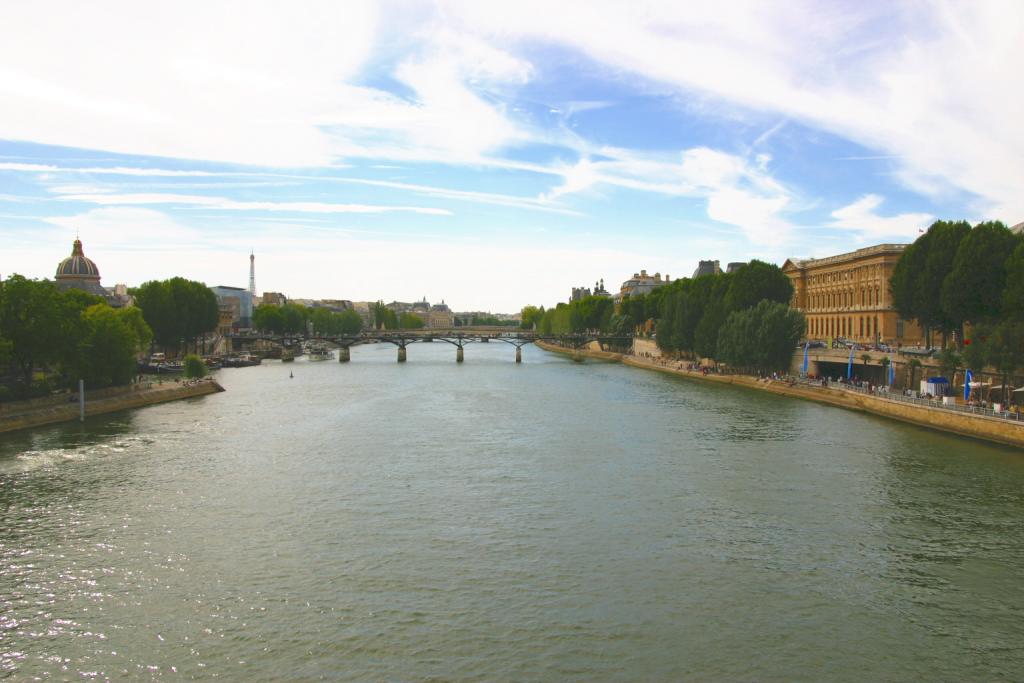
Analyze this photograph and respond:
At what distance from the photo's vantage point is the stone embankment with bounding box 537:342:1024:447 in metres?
42.7

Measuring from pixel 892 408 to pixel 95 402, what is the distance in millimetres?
52922

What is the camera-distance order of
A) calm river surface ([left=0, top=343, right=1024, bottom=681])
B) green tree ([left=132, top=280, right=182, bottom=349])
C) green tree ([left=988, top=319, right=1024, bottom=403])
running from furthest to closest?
green tree ([left=132, top=280, right=182, bottom=349])
green tree ([left=988, top=319, right=1024, bottom=403])
calm river surface ([left=0, top=343, right=1024, bottom=681])

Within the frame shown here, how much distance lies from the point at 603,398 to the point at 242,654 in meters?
52.4

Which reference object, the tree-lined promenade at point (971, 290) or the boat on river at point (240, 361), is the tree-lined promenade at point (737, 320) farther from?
the boat on river at point (240, 361)

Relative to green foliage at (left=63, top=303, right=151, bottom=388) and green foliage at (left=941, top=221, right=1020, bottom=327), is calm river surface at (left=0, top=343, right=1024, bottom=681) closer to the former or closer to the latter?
green foliage at (left=63, top=303, right=151, bottom=388)

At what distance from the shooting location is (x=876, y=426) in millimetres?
51000

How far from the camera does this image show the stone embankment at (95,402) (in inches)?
1937

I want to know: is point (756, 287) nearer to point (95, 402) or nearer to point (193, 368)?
point (193, 368)

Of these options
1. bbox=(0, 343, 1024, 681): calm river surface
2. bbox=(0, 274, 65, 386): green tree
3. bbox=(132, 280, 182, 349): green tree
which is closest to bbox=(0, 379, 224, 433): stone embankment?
bbox=(0, 274, 65, 386): green tree

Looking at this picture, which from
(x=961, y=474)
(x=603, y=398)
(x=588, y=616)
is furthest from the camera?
(x=603, y=398)

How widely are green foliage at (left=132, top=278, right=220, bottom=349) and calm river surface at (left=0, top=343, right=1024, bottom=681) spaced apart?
54072 millimetres

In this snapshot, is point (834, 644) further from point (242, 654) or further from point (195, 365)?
point (195, 365)

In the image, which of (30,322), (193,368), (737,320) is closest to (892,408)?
(737,320)

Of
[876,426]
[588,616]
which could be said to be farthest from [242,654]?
[876,426]
